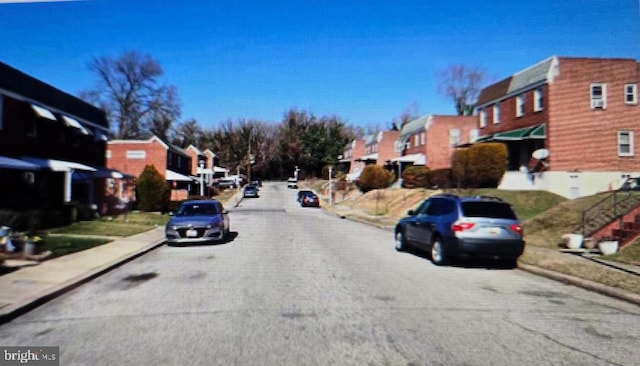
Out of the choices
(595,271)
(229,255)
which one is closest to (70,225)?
(229,255)

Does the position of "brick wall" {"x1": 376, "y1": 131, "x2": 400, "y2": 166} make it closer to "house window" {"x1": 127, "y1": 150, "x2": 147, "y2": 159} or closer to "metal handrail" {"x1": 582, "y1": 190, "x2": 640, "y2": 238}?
"house window" {"x1": 127, "y1": 150, "x2": 147, "y2": 159}

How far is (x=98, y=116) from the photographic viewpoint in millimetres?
29297

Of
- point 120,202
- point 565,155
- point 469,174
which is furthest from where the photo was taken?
point 120,202

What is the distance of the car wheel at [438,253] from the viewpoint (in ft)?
38.1

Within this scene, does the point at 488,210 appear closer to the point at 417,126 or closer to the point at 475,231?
the point at 475,231

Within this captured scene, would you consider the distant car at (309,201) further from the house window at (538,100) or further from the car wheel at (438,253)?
the car wheel at (438,253)

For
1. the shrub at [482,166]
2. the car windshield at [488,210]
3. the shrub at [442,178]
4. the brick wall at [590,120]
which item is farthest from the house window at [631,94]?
the shrub at [442,178]

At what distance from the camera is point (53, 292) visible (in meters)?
7.98

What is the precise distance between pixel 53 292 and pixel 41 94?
17.7 meters

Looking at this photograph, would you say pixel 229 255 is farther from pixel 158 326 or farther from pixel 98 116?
pixel 98 116

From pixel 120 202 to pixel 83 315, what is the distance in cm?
2464

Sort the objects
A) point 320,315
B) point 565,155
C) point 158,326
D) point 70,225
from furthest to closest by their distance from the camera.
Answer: point 565,155, point 70,225, point 320,315, point 158,326

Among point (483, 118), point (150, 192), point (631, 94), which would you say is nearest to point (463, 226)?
point (631, 94)

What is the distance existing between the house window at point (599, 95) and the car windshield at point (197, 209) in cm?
1396
